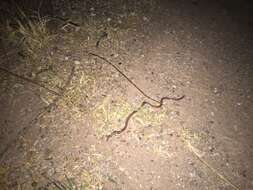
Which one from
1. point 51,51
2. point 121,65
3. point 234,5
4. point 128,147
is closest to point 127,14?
point 121,65

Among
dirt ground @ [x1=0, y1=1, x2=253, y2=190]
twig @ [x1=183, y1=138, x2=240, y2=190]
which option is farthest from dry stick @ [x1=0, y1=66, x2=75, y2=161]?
twig @ [x1=183, y1=138, x2=240, y2=190]

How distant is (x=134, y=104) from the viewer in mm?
2270

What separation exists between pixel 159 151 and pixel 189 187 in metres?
0.34

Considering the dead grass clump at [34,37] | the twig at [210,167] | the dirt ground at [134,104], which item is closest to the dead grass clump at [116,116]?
the dirt ground at [134,104]

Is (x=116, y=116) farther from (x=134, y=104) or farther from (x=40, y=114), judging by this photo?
(x=40, y=114)

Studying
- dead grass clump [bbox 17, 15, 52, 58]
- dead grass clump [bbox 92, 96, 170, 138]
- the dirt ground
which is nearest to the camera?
the dirt ground

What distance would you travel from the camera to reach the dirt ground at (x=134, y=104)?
1.97m

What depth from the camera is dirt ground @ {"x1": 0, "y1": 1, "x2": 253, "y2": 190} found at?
1975 mm

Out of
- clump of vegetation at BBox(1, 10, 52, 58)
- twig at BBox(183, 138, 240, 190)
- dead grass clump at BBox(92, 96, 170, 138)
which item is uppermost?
clump of vegetation at BBox(1, 10, 52, 58)

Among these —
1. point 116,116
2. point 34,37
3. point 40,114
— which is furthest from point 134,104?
point 34,37

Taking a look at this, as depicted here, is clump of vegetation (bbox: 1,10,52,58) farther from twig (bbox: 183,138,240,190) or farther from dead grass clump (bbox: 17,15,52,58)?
twig (bbox: 183,138,240,190)

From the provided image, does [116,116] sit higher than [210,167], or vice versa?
[116,116]

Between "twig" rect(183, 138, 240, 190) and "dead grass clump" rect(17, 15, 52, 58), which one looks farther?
"dead grass clump" rect(17, 15, 52, 58)

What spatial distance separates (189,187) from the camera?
195cm
